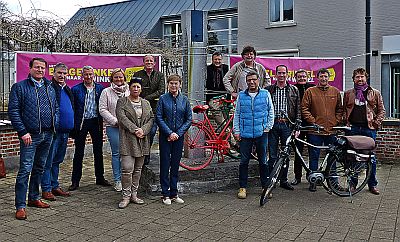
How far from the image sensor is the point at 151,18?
3017cm

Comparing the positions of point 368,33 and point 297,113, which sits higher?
point 368,33

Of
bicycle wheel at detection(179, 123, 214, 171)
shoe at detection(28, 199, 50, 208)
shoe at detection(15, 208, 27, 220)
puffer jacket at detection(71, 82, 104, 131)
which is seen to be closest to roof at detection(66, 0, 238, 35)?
bicycle wheel at detection(179, 123, 214, 171)

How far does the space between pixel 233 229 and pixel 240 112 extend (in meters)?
1.93

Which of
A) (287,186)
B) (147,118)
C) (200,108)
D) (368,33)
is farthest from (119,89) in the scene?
(368,33)

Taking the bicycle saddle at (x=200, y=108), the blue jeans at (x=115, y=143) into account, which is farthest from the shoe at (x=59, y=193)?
the bicycle saddle at (x=200, y=108)

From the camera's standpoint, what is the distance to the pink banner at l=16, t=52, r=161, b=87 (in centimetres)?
926

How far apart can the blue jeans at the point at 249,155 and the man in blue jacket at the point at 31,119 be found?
106 inches

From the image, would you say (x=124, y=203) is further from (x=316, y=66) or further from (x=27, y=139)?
(x=316, y=66)

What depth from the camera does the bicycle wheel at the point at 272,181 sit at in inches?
259

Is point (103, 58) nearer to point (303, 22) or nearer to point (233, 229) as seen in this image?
point (233, 229)

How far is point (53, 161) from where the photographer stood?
277 inches

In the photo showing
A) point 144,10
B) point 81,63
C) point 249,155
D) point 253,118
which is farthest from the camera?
point 144,10

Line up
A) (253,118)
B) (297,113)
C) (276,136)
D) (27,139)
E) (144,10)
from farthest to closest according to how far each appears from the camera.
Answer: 1. (144,10)
2. (297,113)
3. (276,136)
4. (253,118)
5. (27,139)

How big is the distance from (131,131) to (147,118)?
1.09ft
